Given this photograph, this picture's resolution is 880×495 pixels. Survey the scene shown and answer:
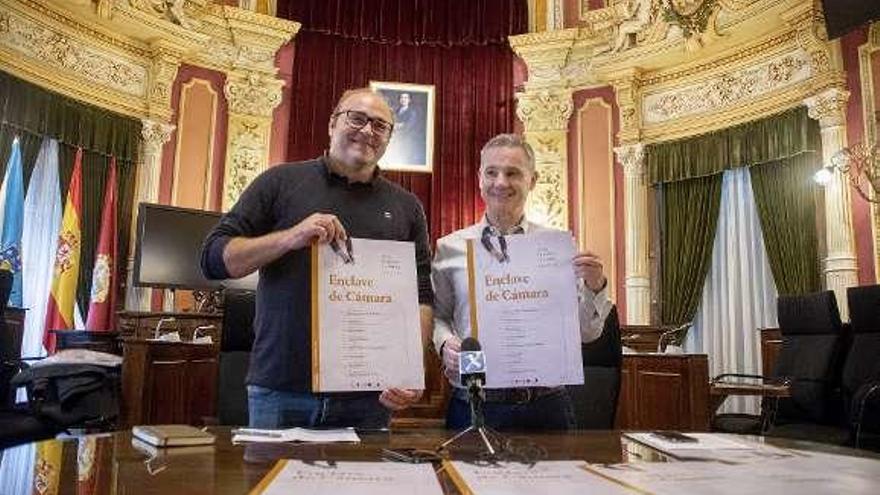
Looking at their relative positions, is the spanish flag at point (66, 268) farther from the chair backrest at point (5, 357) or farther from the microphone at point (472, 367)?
the microphone at point (472, 367)

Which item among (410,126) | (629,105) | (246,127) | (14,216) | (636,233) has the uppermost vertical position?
(629,105)

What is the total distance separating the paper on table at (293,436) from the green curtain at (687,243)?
636cm

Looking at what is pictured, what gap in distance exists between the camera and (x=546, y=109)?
805 centimetres

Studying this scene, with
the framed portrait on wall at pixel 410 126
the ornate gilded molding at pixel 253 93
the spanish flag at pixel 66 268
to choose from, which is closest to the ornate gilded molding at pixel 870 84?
the framed portrait on wall at pixel 410 126

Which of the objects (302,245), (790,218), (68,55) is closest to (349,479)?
(302,245)

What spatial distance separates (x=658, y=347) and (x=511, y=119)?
321 centimetres

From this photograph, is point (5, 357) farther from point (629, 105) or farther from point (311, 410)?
point (629, 105)

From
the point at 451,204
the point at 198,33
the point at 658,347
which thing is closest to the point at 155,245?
the point at 198,33

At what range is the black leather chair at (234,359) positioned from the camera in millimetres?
2424

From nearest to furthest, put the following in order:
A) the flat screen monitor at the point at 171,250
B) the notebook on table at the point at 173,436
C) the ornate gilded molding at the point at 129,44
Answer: the notebook on table at the point at 173,436 < the flat screen monitor at the point at 171,250 < the ornate gilded molding at the point at 129,44

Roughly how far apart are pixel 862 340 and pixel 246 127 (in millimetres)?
6041

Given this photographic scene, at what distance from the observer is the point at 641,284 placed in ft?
24.3

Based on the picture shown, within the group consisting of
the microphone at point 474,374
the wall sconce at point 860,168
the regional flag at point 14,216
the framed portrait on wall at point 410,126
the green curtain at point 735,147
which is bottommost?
the microphone at point 474,374

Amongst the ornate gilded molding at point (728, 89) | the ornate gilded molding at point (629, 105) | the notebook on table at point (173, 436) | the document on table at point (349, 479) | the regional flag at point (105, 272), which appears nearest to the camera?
the document on table at point (349, 479)
